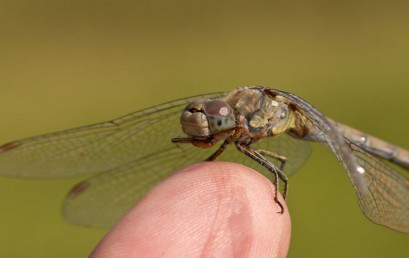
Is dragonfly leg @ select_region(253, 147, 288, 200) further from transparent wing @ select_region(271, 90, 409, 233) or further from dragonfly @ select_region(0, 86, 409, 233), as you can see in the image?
transparent wing @ select_region(271, 90, 409, 233)

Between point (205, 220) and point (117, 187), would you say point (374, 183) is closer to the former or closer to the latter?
point (205, 220)

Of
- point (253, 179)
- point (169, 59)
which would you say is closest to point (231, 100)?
point (253, 179)

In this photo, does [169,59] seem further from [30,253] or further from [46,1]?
[30,253]

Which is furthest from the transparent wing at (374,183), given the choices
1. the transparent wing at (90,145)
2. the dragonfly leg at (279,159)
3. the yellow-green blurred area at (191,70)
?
the yellow-green blurred area at (191,70)

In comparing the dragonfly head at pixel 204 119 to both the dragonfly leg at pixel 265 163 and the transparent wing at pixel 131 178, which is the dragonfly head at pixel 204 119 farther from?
the transparent wing at pixel 131 178

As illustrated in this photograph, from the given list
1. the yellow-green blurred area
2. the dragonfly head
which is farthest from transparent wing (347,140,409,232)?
the yellow-green blurred area
